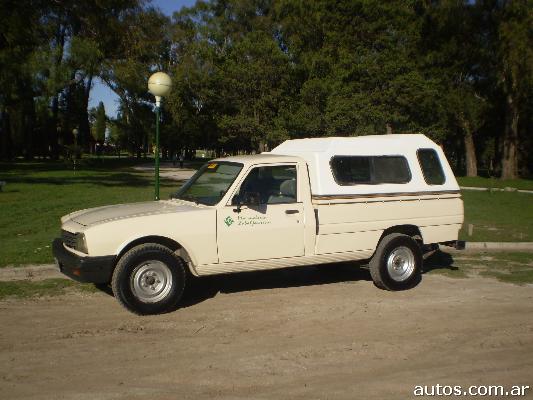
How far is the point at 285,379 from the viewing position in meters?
4.79

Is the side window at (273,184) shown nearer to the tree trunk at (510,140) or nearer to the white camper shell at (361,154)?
the white camper shell at (361,154)

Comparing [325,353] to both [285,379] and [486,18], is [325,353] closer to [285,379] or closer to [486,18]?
[285,379]

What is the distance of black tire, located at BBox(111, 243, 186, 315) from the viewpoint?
647cm

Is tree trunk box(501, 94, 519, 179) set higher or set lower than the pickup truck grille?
higher

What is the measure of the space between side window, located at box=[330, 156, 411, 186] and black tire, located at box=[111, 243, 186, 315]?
241 centimetres

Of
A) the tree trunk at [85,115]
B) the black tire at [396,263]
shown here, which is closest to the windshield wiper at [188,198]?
the black tire at [396,263]

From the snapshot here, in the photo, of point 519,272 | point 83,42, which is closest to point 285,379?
point 519,272

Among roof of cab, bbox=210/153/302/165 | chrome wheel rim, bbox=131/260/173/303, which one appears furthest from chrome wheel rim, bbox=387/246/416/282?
chrome wheel rim, bbox=131/260/173/303

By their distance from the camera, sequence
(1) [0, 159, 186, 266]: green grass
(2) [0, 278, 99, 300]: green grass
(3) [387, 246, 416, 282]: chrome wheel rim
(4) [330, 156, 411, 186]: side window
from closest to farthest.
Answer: (2) [0, 278, 99, 300]: green grass
(4) [330, 156, 411, 186]: side window
(3) [387, 246, 416, 282]: chrome wheel rim
(1) [0, 159, 186, 266]: green grass

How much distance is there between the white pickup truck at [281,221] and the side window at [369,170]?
0.6 inches

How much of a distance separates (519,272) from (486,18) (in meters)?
33.7

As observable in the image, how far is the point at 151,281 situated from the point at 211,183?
1.54 meters

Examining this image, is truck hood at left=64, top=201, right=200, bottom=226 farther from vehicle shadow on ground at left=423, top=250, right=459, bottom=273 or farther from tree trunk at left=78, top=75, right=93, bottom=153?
tree trunk at left=78, top=75, right=93, bottom=153

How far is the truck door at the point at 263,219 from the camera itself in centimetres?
693
